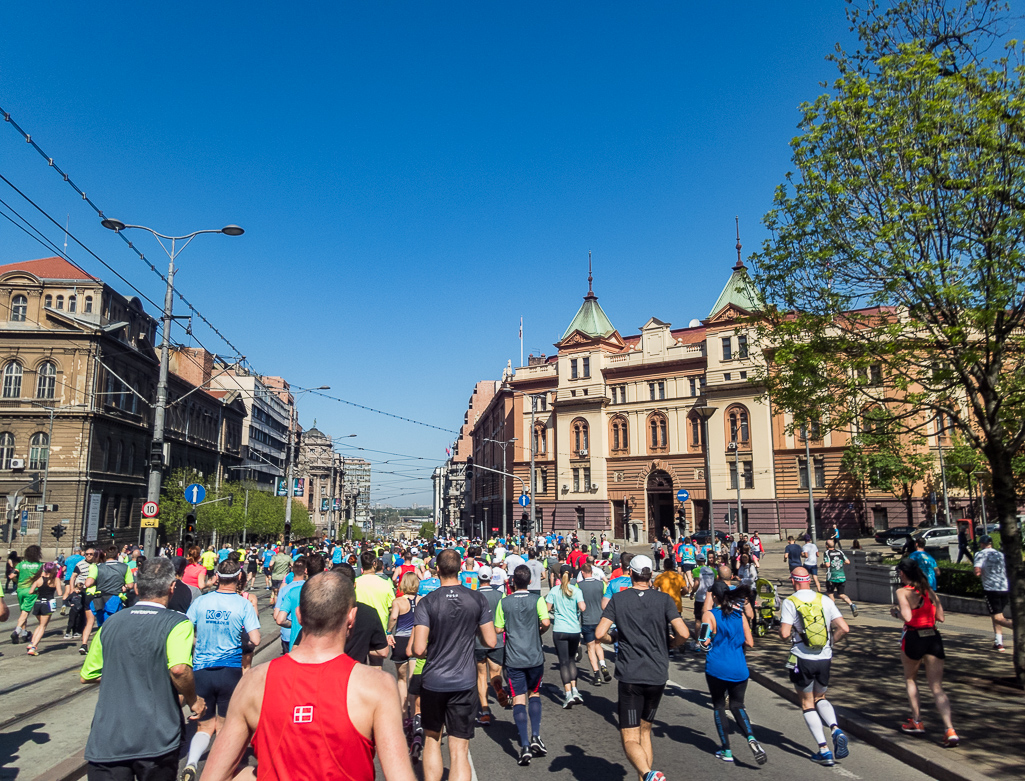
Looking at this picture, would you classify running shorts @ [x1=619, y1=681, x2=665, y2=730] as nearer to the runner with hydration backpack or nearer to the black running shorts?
the black running shorts

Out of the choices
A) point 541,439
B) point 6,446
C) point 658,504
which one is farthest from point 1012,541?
point 6,446

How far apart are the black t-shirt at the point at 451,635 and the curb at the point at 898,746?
14.7ft

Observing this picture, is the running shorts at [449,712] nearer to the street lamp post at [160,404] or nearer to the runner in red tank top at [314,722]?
the runner in red tank top at [314,722]

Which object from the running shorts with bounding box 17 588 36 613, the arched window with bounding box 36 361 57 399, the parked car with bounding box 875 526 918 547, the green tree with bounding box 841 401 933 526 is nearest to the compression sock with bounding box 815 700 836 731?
the running shorts with bounding box 17 588 36 613

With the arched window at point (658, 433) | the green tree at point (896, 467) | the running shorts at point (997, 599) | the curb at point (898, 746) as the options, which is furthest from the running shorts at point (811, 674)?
the arched window at point (658, 433)

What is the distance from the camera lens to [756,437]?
166 ft

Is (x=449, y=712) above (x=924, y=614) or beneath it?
beneath

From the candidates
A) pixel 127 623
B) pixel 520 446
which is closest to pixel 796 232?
pixel 127 623

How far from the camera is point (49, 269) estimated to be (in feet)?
162

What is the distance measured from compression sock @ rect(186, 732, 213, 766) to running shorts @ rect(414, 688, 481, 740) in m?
2.00

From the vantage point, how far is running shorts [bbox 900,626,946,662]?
7559 mm

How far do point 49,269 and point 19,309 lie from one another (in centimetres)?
451

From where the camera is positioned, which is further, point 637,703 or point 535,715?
point 535,715

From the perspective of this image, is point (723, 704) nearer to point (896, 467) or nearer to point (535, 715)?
point (535, 715)
